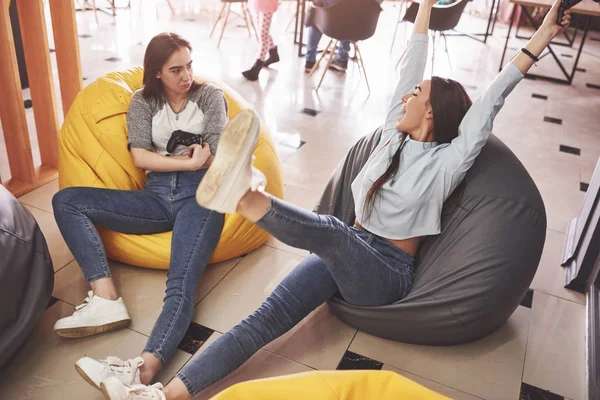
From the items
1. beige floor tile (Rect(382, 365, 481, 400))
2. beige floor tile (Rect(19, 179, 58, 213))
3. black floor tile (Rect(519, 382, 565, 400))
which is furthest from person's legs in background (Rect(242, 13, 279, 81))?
black floor tile (Rect(519, 382, 565, 400))

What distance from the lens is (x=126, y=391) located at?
1579 millimetres

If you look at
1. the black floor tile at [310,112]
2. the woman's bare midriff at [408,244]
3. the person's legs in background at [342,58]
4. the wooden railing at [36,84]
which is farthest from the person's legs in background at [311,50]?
the woman's bare midriff at [408,244]

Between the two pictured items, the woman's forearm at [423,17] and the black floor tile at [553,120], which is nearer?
the woman's forearm at [423,17]

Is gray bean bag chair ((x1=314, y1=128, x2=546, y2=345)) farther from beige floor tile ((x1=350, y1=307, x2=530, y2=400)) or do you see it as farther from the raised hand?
the raised hand

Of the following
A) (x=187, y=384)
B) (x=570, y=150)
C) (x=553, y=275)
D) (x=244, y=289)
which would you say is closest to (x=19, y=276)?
(x=187, y=384)

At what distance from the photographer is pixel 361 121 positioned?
4.31m

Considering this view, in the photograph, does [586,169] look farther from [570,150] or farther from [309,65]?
[309,65]

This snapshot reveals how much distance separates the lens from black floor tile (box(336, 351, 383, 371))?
1.95 meters

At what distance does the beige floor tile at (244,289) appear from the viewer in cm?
214

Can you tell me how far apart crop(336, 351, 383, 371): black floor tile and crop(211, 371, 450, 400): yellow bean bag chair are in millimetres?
540

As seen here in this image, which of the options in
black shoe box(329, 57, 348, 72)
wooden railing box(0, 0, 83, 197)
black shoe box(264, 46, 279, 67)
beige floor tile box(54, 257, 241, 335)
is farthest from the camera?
black shoe box(329, 57, 348, 72)

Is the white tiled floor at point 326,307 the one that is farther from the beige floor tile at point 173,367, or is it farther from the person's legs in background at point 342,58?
the person's legs in background at point 342,58

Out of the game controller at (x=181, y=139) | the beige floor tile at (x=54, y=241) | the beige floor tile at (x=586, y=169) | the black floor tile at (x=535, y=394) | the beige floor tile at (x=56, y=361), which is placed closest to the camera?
the beige floor tile at (x=56, y=361)

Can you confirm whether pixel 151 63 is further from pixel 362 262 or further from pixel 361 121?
pixel 361 121
